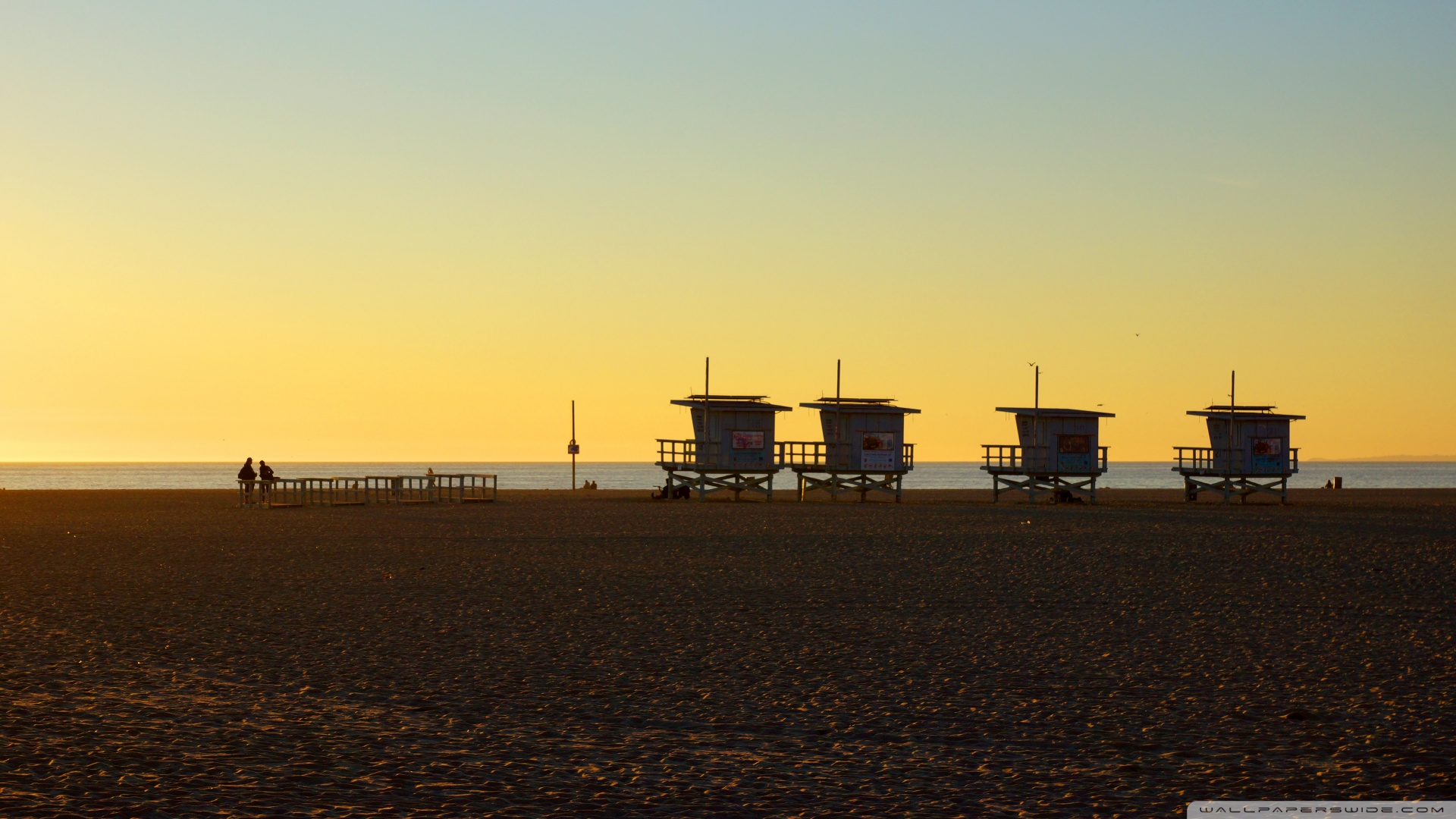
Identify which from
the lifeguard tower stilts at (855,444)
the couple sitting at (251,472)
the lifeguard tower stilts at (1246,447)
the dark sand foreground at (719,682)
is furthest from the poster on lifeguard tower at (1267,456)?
the couple sitting at (251,472)

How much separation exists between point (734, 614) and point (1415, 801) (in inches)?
341

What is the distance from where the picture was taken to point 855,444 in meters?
48.9

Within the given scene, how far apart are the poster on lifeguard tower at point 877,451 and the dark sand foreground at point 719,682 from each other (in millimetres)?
26094

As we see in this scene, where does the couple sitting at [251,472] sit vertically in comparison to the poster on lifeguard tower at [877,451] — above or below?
below

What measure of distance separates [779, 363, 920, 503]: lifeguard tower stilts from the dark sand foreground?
26145 millimetres

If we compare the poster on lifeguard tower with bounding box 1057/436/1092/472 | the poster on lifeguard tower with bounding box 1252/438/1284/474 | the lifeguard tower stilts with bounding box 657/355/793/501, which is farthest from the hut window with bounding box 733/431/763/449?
the poster on lifeguard tower with bounding box 1252/438/1284/474

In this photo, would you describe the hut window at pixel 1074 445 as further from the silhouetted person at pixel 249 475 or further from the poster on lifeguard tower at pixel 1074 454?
the silhouetted person at pixel 249 475

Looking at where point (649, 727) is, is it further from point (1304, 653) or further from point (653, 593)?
point (653, 593)

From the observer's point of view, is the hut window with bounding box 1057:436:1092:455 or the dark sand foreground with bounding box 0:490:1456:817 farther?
the hut window with bounding box 1057:436:1092:455

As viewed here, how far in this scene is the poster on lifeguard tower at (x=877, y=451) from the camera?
161ft

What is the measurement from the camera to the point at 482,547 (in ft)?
80.9

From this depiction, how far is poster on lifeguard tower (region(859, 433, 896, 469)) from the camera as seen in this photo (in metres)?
49.0

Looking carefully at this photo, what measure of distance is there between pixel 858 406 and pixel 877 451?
1.89 meters

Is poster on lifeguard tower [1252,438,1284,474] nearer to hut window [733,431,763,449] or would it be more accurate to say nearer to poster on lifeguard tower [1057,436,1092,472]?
poster on lifeguard tower [1057,436,1092,472]
